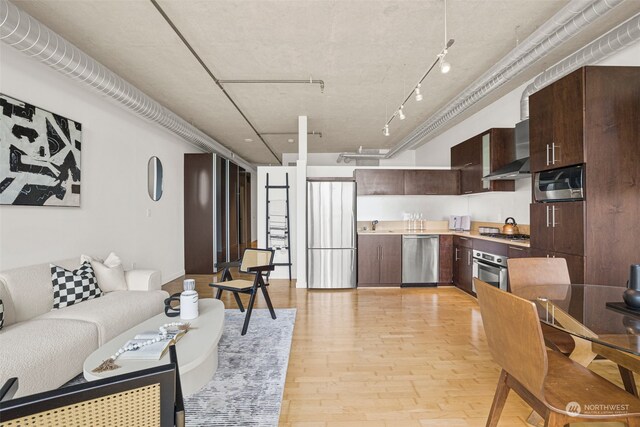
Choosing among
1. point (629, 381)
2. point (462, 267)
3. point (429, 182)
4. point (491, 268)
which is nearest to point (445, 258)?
point (462, 267)

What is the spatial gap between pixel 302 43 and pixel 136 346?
307cm

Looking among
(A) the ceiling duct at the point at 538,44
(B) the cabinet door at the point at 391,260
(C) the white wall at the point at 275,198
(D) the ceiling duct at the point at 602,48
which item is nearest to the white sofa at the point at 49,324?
(C) the white wall at the point at 275,198

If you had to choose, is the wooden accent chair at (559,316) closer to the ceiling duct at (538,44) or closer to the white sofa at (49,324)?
the ceiling duct at (538,44)

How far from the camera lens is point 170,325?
8.02 feet

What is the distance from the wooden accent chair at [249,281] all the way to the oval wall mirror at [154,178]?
2267mm

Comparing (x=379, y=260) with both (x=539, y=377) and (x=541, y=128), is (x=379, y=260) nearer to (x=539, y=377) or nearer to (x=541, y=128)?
(x=541, y=128)

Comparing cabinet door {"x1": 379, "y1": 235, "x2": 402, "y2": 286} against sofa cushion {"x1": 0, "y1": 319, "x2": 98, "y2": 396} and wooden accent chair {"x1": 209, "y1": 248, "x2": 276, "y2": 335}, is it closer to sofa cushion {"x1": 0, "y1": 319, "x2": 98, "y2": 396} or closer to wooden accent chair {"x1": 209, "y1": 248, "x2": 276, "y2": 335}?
wooden accent chair {"x1": 209, "y1": 248, "x2": 276, "y2": 335}

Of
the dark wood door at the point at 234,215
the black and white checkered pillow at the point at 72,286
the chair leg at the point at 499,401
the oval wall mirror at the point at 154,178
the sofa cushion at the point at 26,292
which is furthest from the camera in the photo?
the dark wood door at the point at 234,215

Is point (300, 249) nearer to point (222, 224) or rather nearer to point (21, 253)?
point (222, 224)

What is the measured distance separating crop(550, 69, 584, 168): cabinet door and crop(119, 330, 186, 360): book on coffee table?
3614 mm

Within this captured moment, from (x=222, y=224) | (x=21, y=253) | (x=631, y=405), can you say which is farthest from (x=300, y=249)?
(x=631, y=405)

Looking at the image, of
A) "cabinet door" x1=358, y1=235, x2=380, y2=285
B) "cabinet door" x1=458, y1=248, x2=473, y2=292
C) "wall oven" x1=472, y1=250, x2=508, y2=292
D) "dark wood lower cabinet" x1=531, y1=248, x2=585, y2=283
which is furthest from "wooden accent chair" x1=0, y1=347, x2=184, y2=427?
"cabinet door" x1=458, y1=248, x2=473, y2=292

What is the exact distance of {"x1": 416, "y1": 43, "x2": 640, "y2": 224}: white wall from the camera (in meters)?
3.18

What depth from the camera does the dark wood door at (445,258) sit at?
551 centimetres
